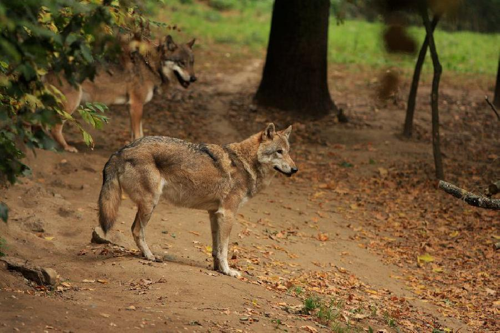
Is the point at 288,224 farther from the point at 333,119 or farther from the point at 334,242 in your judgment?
the point at 333,119

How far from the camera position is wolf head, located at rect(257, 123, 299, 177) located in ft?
32.5

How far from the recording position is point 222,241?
949 cm

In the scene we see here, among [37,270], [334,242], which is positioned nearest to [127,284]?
[37,270]

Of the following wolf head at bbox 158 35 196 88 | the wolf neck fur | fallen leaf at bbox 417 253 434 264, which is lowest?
fallen leaf at bbox 417 253 434 264

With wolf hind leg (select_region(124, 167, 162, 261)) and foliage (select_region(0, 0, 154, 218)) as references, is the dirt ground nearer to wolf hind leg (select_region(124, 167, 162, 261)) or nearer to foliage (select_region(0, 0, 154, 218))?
wolf hind leg (select_region(124, 167, 162, 261))

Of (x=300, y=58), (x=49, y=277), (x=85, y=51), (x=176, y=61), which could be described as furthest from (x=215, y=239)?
(x=300, y=58)

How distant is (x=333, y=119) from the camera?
61.1ft

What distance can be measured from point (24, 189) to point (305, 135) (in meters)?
7.76

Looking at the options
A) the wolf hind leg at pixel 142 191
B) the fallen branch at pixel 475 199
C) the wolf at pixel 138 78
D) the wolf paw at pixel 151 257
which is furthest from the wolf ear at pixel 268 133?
the wolf at pixel 138 78

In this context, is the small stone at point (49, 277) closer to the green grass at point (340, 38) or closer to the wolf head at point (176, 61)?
the wolf head at point (176, 61)

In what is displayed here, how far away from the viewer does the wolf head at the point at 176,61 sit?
618 inches

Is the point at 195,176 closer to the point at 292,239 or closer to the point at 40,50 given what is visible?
the point at 292,239

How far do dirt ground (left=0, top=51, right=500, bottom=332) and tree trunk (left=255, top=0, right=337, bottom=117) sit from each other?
67 cm

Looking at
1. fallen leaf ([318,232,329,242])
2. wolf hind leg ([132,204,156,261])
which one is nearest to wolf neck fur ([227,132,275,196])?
wolf hind leg ([132,204,156,261])
